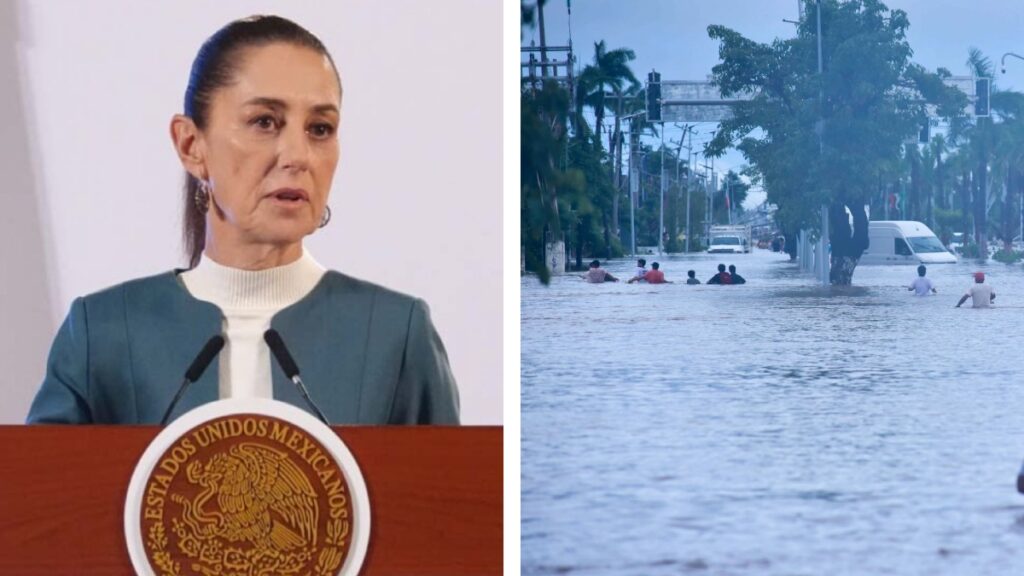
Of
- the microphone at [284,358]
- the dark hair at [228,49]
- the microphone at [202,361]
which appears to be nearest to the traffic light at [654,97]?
the dark hair at [228,49]

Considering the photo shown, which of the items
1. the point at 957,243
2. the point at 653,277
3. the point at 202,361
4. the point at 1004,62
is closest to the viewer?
the point at 202,361

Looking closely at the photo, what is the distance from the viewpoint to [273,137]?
354cm

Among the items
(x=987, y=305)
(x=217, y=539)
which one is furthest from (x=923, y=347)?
(x=217, y=539)

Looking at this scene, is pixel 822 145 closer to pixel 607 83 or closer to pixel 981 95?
pixel 981 95

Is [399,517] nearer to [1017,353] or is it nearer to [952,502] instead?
[952,502]

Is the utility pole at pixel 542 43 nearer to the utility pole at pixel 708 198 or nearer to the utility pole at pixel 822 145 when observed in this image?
the utility pole at pixel 708 198

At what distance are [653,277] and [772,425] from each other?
0.61m

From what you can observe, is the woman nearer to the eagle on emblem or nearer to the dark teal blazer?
the dark teal blazer

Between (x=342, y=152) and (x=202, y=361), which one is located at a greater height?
(x=342, y=152)

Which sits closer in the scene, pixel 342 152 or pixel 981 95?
pixel 342 152

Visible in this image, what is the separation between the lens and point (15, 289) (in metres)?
3.59

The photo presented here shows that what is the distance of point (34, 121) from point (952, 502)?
9.49 ft

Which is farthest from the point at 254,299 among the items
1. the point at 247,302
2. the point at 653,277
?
the point at 653,277

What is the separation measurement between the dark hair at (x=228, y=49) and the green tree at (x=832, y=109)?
1398 millimetres
